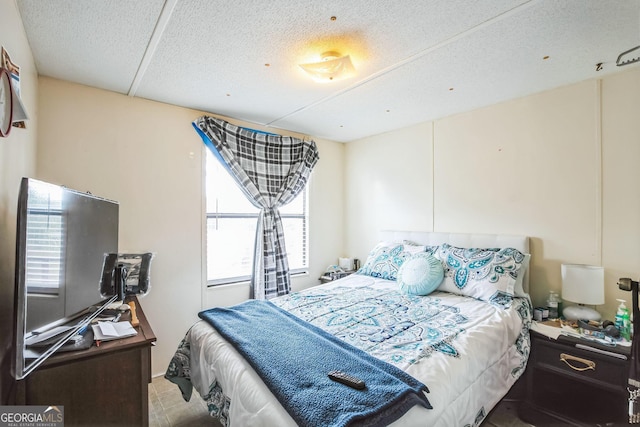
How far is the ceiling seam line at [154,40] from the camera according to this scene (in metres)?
1.46

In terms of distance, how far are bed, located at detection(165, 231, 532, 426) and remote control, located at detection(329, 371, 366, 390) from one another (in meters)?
0.17

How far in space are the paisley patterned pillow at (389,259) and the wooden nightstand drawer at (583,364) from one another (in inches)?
44.8

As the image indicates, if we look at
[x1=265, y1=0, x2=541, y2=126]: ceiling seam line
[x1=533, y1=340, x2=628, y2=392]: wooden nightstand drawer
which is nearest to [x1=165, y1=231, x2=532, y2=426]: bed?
[x1=533, y1=340, x2=628, y2=392]: wooden nightstand drawer

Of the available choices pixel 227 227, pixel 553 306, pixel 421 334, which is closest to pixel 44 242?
pixel 421 334

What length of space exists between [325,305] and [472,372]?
1037mm

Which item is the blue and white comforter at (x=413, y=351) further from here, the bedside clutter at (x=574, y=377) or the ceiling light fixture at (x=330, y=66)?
the ceiling light fixture at (x=330, y=66)

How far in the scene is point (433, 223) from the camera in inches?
124

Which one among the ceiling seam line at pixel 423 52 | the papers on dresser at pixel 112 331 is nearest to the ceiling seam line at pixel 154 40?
the ceiling seam line at pixel 423 52

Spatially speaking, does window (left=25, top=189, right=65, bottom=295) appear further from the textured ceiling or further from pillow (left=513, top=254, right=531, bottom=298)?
pillow (left=513, top=254, right=531, bottom=298)

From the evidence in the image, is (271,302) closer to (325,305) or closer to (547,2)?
(325,305)

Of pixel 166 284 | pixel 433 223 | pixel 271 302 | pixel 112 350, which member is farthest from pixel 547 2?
pixel 166 284

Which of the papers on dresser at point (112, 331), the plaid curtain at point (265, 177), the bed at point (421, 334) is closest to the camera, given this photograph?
the bed at point (421, 334)

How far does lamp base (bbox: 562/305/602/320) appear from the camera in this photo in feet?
6.86

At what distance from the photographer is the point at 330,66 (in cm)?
179
